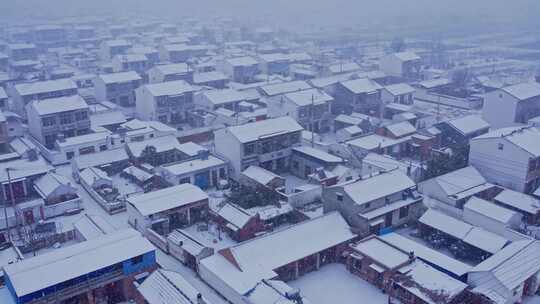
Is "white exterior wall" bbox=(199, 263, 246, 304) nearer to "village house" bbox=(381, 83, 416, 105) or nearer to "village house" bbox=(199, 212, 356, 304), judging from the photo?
"village house" bbox=(199, 212, 356, 304)

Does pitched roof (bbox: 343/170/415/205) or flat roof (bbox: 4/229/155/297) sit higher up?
pitched roof (bbox: 343/170/415/205)

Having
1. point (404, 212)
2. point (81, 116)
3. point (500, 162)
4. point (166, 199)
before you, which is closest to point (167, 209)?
point (166, 199)

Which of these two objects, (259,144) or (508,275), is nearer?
(508,275)

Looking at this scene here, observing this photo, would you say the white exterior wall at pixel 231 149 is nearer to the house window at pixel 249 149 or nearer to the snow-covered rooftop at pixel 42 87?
the house window at pixel 249 149

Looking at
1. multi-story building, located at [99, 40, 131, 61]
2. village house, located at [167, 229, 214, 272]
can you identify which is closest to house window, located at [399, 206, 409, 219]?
village house, located at [167, 229, 214, 272]

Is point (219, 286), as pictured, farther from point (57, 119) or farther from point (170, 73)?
point (170, 73)

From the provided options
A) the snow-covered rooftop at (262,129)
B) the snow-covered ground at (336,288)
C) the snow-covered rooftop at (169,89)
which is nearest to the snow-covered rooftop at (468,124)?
the snow-covered rooftop at (262,129)

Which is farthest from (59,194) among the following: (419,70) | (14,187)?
(419,70)
